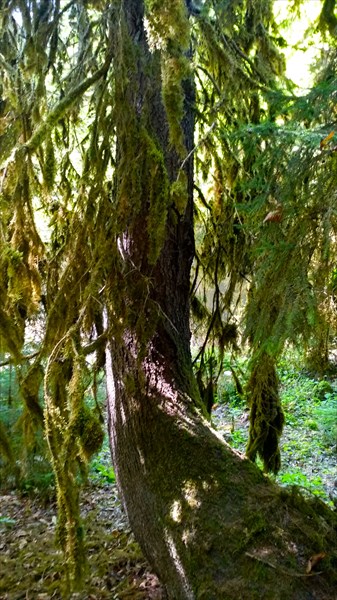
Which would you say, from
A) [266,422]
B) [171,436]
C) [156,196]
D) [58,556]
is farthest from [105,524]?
[156,196]

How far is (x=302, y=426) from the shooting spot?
319 inches

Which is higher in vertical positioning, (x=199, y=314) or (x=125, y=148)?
(x=125, y=148)

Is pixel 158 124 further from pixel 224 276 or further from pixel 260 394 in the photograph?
pixel 260 394

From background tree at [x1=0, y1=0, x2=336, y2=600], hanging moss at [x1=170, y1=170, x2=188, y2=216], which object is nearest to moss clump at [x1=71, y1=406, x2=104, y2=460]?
background tree at [x1=0, y1=0, x2=336, y2=600]

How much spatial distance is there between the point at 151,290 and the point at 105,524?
249 cm

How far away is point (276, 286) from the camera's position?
248cm

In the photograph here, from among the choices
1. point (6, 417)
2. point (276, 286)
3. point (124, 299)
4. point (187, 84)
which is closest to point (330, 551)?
point (276, 286)

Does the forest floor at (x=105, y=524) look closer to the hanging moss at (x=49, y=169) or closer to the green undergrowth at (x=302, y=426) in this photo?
the green undergrowth at (x=302, y=426)

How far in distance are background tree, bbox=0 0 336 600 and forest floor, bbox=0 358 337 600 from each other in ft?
1.92

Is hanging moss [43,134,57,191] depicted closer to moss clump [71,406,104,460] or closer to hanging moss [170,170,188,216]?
hanging moss [170,170,188,216]

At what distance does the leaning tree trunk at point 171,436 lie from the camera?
2.34 metres

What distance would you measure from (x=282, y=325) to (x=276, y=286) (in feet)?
0.87

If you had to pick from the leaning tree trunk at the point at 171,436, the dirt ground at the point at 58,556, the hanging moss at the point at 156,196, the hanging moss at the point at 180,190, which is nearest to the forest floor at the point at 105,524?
the dirt ground at the point at 58,556

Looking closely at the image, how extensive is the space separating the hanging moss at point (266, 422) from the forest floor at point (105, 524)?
662mm
